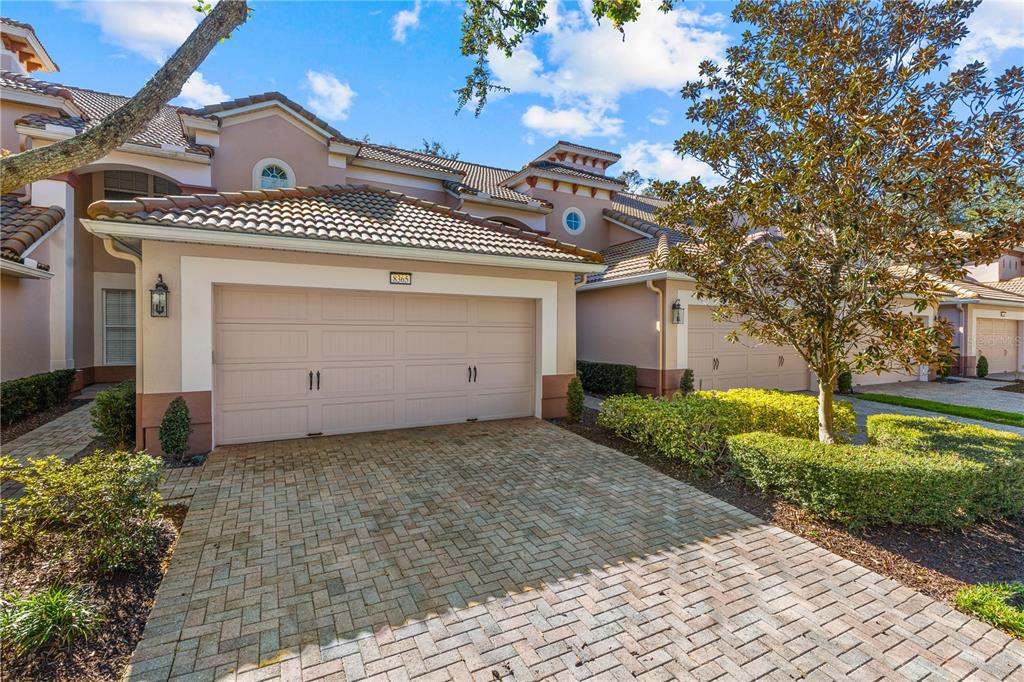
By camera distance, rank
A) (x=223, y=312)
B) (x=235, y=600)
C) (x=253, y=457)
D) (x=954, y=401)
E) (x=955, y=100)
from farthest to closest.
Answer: (x=954, y=401) → (x=223, y=312) → (x=253, y=457) → (x=955, y=100) → (x=235, y=600)

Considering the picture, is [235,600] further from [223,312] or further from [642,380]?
[642,380]

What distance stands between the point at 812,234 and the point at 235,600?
23.9 feet

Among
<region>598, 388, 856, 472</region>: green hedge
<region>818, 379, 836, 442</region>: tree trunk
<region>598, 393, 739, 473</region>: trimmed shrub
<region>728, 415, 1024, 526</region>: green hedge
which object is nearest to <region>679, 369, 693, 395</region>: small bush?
<region>598, 388, 856, 472</region>: green hedge

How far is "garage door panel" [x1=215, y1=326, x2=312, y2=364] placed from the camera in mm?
6820

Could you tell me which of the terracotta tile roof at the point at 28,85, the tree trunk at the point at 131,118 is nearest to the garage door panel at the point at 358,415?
the tree trunk at the point at 131,118

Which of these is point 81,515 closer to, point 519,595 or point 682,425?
point 519,595

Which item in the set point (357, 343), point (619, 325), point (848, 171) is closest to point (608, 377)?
point (619, 325)

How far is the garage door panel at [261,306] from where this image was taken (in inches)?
268

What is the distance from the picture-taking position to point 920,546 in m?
4.18

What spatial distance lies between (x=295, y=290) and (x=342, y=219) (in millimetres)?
1500

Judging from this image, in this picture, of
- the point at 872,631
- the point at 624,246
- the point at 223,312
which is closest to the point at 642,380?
the point at 624,246

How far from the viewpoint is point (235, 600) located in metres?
3.24

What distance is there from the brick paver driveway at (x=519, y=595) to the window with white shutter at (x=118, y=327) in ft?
29.6

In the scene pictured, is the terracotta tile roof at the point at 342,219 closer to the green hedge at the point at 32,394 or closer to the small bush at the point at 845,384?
the green hedge at the point at 32,394
